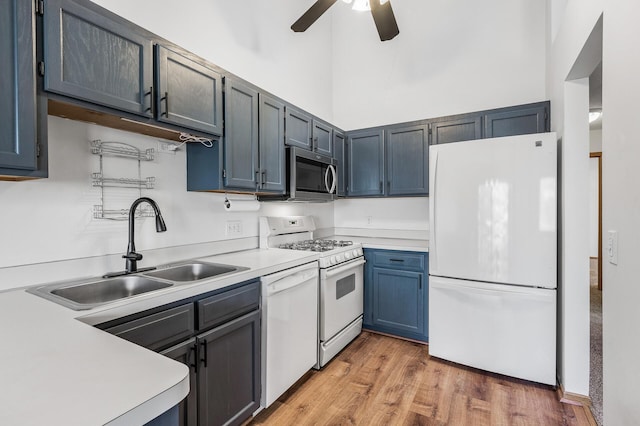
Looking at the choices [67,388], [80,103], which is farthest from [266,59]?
[67,388]

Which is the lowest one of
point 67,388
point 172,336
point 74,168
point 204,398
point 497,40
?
point 204,398

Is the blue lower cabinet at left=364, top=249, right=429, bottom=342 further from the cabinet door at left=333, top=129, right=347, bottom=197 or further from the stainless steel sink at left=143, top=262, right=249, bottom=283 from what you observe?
the stainless steel sink at left=143, top=262, right=249, bottom=283

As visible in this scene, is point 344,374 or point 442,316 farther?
point 442,316

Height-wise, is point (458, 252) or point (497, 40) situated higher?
point (497, 40)

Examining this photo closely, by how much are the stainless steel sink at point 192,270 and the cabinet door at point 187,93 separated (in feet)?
2.66

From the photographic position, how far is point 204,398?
4.97 feet

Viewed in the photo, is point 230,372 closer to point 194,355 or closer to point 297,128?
point 194,355

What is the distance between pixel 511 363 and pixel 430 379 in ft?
1.92

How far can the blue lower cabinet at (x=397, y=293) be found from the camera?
9.51 ft

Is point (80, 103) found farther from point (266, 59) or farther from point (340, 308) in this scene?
point (340, 308)

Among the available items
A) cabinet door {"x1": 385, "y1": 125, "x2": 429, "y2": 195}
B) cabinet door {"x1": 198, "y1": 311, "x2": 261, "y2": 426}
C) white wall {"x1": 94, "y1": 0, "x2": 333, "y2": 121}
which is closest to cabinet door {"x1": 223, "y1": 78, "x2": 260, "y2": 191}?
white wall {"x1": 94, "y1": 0, "x2": 333, "y2": 121}

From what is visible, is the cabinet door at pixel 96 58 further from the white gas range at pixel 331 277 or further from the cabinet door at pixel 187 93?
the white gas range at pixel 331 277

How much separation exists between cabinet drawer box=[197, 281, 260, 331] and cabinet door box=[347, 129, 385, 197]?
6.18 feet

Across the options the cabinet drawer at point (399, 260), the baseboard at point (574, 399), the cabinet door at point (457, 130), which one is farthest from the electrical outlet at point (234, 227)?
the baseboard at point (574, 399)
